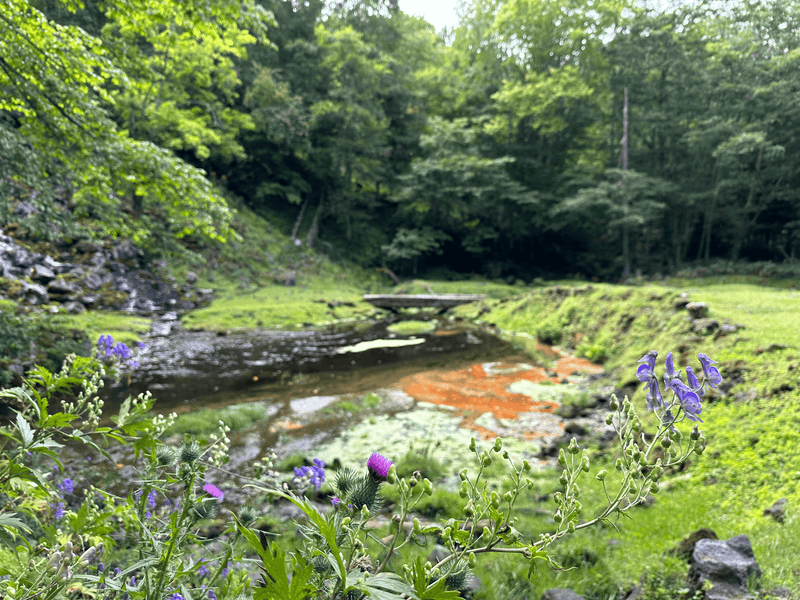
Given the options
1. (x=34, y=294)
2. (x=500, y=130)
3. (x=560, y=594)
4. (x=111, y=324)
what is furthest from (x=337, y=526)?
(x=500, y=130)

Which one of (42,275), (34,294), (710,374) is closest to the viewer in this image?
(710,374)

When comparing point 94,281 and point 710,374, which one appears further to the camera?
point 94,281

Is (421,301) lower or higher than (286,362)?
higher

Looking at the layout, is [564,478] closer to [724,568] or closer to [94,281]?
[724,568]

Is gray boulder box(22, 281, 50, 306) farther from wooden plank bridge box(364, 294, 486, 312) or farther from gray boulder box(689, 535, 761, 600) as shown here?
gray boulder box(689, 535, 761, 600)

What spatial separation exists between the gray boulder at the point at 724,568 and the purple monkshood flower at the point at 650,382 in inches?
60.6

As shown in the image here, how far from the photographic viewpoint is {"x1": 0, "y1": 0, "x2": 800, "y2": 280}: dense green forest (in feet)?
55.9

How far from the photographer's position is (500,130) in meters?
24.2

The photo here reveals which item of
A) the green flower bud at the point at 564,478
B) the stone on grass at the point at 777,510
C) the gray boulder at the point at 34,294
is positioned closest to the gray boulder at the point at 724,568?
the stone on grass at the point at 777,510

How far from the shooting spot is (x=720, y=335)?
5.86 meters

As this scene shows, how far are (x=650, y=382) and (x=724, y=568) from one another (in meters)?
1.62

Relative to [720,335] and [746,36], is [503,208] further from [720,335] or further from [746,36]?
[720,335]

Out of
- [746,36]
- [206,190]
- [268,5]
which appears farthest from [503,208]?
[206,190]

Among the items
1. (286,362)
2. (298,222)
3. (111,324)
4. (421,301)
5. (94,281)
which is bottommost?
(286,362)
